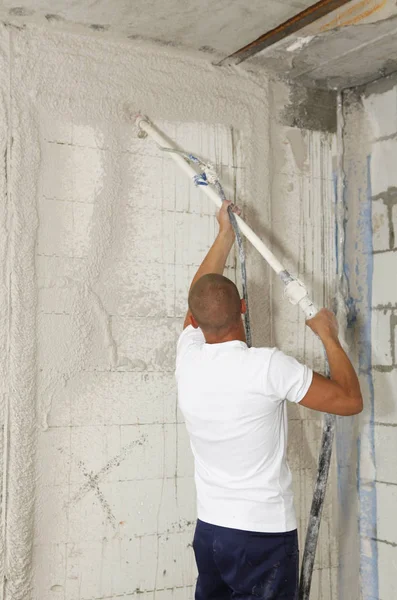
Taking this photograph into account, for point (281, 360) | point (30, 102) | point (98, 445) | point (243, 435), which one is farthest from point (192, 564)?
point (30, 102)

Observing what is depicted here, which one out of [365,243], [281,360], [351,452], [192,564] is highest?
[365,243]

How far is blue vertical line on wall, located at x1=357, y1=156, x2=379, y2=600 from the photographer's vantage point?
2.70 metres

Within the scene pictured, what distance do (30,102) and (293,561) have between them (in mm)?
1591

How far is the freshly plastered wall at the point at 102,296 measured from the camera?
2.24m

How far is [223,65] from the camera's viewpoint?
104 inches

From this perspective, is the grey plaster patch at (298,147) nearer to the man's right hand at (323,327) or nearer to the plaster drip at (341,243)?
the plaster drip at (341,243)

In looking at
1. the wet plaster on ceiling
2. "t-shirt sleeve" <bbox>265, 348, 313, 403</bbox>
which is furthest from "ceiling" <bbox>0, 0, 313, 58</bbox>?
"t-shirt sleeve" <bbox>265, 348, 313, 403</bbox>

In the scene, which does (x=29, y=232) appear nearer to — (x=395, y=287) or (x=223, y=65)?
(x=223, y=65)

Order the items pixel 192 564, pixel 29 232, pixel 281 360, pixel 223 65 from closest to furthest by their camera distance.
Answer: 1. pixel 281 360
2. pixel 29 232
3. pixel 192 564
4. pixel 223 65

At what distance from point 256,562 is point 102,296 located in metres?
0.95

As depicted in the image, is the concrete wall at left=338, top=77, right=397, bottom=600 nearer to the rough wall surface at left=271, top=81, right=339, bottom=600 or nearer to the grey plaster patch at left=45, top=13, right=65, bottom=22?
the rough wall surface at left=271, top=81, right=339, bottom=600

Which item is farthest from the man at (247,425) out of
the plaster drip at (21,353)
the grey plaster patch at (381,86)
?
the grey plaster patch at (381,86)

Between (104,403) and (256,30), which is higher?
(256,30)

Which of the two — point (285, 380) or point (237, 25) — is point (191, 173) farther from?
point (285, 380)
